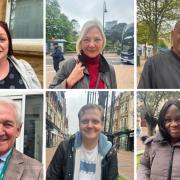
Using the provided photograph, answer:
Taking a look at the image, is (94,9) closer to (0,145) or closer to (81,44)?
(81,44)

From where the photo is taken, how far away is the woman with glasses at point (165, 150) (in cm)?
163

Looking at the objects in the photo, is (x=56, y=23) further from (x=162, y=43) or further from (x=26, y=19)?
(x=162, y=43)

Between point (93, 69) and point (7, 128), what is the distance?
1.53ft

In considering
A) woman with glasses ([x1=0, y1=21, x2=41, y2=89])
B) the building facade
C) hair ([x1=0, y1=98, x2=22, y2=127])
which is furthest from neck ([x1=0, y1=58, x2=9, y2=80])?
the building facade

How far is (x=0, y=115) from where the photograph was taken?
1587mm

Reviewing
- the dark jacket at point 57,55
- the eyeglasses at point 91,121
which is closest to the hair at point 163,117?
the eyeglasses at point 91,121

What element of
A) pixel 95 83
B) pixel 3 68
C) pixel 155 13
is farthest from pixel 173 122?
pixel 3 68

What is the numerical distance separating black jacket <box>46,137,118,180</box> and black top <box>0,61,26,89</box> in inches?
13.1

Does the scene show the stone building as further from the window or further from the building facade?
the building facade

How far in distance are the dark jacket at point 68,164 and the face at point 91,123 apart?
0.07 m

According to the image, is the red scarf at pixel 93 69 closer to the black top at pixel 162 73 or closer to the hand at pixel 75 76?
the hand at pixel 75 76

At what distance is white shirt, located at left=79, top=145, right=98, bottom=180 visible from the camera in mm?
1691

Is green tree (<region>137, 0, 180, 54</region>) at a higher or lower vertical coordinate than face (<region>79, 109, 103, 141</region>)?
higher

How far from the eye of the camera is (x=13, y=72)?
1.70 metres
